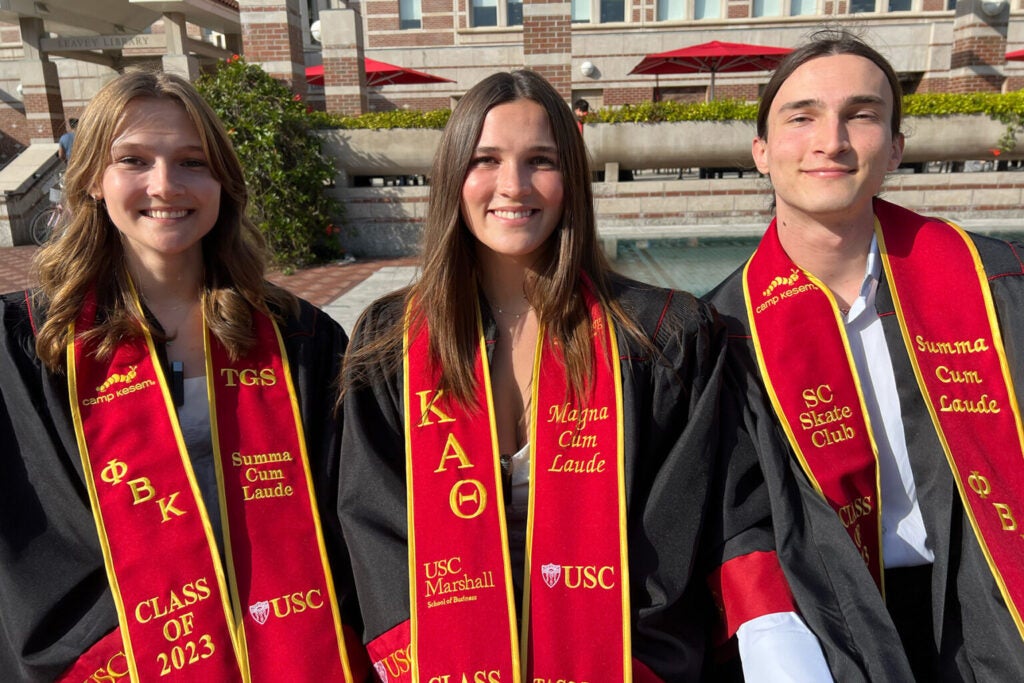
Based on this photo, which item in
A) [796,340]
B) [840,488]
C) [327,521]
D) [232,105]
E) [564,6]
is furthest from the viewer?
[564,6]

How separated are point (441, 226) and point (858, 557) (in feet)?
4.73

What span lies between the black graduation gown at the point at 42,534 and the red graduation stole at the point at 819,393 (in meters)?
1.37

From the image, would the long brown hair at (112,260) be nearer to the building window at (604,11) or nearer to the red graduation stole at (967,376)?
the red graduation stole at (967,376)

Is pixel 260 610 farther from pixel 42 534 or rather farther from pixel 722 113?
pixel 722 113

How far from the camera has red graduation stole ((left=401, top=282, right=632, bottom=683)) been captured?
191cm

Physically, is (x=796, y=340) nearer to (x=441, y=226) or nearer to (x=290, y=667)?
(x=441, y=226)

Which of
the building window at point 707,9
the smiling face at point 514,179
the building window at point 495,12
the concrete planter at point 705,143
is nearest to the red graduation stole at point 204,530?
the smiling face at point 514,179

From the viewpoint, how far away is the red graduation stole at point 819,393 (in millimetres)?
1947

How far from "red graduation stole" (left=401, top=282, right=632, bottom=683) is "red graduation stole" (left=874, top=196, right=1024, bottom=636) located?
87 centimetres

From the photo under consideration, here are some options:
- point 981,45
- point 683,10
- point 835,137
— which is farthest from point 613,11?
point 835,137

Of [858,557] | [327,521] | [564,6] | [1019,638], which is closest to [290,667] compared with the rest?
[327,521]

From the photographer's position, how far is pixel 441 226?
2168 millimetres

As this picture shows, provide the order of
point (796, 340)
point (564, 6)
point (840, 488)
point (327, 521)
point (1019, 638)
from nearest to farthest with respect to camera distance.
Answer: point (1019, 638)
point (840, 488)
point (796, 340)
point (327, 521)
point (564, 6)

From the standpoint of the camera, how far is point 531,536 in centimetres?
201
